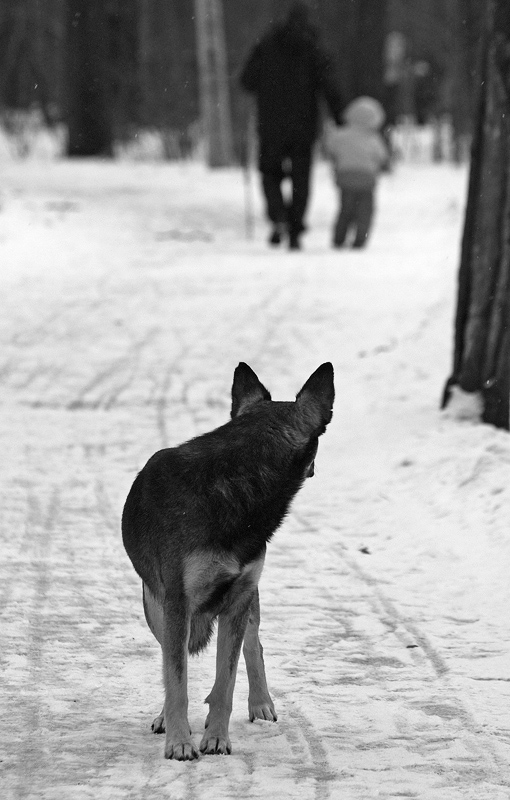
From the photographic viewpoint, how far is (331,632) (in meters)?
5.00

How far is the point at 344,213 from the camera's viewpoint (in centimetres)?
1645

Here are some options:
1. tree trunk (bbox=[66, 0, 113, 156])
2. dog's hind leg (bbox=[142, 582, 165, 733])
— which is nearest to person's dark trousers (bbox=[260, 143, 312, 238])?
tree trunk (bbox=[66, 0, 113, 156])

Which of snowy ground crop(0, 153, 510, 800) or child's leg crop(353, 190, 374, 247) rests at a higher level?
snowy ground crop(0, 153, 510, 800)

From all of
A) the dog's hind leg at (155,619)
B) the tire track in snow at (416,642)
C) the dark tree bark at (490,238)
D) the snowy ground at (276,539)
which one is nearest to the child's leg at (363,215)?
the snowy ground at (276,539)

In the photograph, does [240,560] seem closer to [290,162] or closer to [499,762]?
[499,762]

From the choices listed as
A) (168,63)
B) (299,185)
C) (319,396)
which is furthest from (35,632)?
(168,63)

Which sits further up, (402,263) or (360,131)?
(360,131)

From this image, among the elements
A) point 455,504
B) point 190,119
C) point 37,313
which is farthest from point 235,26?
point 455,504

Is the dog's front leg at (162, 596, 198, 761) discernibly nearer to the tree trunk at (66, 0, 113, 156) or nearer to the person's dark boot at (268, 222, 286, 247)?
the person's dark boot at (268, 222, 286, 247)

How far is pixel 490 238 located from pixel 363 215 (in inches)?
351

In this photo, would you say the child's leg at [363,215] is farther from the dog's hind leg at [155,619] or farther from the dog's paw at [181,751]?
the dog's paw at [181,751]

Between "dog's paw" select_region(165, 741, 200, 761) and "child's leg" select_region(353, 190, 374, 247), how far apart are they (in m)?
13.1

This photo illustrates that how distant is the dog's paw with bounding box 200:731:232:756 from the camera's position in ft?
12.4

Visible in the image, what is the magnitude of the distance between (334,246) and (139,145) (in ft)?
53.1
